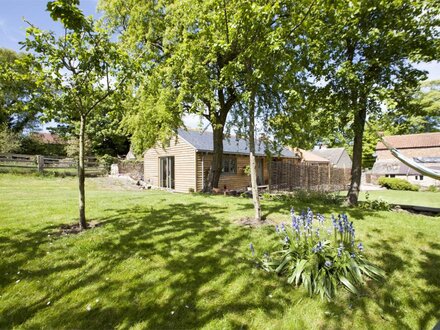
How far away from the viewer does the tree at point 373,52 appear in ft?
27.2

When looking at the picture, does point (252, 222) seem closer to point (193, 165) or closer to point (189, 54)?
point (189, 54)

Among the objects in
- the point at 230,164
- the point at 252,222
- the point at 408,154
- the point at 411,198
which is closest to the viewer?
the point at 252,222

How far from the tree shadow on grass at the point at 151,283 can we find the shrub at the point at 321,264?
444 millimetres

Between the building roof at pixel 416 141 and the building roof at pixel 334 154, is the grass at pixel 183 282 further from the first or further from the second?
the building roof at pixel 416 141

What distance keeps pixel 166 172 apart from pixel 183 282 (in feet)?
53.1

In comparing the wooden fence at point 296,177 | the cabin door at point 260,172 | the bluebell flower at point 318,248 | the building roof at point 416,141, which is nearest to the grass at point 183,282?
the bluebell flower at point 318,248

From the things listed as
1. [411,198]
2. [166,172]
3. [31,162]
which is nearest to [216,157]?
[166,172]

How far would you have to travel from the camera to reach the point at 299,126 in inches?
404

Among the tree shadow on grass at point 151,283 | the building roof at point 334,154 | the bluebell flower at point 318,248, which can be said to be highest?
the building roof at point 334,154

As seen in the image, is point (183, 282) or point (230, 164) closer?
point (183, 282)

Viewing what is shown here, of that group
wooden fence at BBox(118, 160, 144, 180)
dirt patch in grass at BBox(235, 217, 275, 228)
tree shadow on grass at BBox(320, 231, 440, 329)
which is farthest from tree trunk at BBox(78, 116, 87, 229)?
wooden fence at BBox(118, 160, 144, 180)

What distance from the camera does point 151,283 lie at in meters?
3.57

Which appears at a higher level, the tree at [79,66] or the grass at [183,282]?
the tree at [79,66]

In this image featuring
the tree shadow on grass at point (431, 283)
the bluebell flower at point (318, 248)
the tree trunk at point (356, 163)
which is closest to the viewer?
the tree shadow on grass at point (431, 283)
